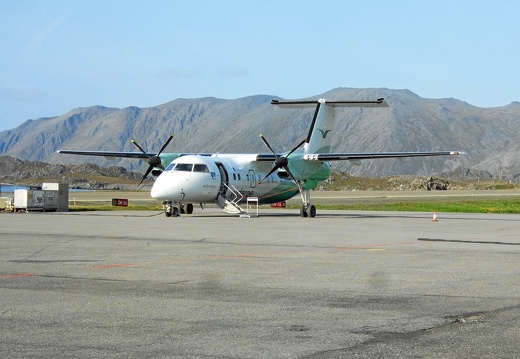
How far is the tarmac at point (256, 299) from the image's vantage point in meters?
8.64

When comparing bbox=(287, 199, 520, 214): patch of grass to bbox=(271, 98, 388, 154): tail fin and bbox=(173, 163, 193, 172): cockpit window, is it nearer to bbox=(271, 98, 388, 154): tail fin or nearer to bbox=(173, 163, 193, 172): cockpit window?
bbox=(271, 98, 388, 154): tail fin

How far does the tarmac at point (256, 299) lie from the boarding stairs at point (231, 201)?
19.7m

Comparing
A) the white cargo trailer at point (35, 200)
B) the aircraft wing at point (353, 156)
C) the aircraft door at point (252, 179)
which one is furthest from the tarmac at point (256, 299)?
the white cargo trailer at point (35, 200)

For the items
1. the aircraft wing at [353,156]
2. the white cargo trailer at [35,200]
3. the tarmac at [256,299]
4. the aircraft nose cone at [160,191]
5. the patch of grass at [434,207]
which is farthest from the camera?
the patch of grass at [434,207]

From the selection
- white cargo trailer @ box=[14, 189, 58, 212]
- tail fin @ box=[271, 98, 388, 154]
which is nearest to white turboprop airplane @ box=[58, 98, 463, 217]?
tail fin @ box=[271, 98, 388, 154]

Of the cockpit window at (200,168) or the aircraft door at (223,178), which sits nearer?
the cockpit window at (200,168)

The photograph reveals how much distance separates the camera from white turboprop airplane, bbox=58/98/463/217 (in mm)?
41188

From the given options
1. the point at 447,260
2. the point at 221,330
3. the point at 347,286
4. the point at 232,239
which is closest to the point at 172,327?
the point at 221,330

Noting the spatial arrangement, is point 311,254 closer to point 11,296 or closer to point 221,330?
point 11,296

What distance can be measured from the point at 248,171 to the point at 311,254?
27.6 metres

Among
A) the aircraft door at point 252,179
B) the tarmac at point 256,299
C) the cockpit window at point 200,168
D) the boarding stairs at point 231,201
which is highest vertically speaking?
the cockpit window at point 200,168

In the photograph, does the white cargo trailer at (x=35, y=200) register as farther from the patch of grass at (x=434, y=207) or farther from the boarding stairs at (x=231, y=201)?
the patch of grass at (x=434, y=207)

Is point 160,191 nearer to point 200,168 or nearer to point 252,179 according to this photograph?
point 200,168

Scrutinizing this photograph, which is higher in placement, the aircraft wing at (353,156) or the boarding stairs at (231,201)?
the aircraft wing at (353,156)
